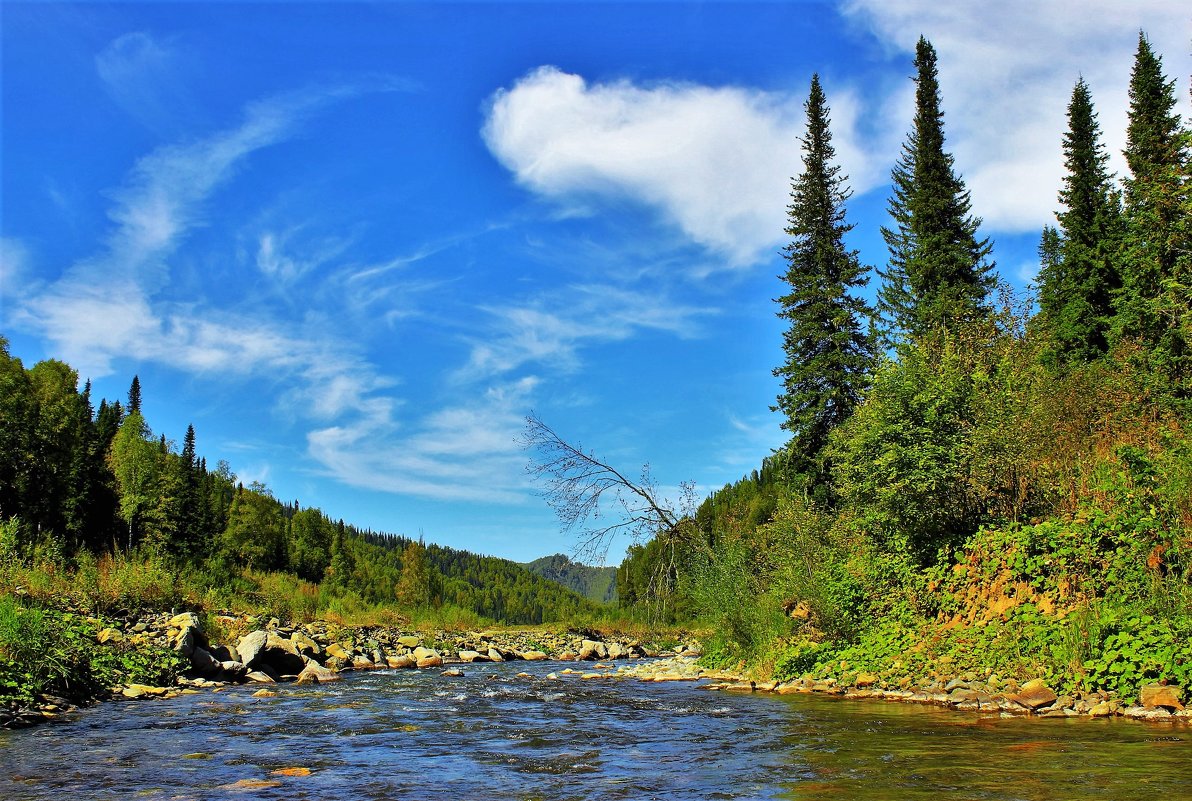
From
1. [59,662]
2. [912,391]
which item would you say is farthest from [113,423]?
[912,391]

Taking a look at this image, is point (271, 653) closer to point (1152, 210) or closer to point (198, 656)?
point (198, 656)

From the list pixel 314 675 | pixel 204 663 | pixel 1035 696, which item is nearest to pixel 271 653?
pixel 314 675

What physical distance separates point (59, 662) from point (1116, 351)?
31920 millimetres

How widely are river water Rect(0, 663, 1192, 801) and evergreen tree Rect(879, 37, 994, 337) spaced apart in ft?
85.9

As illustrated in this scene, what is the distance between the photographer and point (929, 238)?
35750mm

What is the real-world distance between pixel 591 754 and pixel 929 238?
33.8 meters

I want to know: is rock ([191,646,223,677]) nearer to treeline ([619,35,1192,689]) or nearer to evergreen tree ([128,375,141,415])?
treeline ([619,35,1192,689])

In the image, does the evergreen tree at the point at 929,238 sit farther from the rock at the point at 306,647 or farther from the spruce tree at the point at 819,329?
the rock at the point at 306,647

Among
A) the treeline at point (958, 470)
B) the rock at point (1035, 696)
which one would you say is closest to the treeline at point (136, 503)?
the treeline at point (958, 470)

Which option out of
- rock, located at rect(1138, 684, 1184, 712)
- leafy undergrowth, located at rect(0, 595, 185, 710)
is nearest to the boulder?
leafy undergrowth, located at rect(0, 595, 185, 710)

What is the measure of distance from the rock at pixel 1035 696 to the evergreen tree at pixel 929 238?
24193mm

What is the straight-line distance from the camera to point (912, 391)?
1619 centimetres

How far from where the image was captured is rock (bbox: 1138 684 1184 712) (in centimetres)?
936

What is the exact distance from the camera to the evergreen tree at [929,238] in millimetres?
34719
